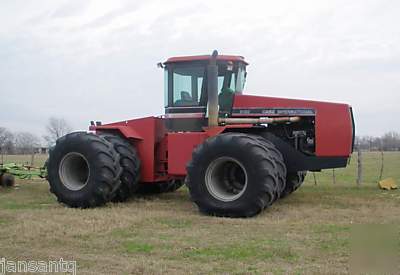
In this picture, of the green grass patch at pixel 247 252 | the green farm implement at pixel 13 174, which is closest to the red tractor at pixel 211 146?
the green grass patch at pixel 247 252

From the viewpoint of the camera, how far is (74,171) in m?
11.8

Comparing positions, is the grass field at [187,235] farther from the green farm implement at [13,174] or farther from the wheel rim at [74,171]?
the green farm implement at [13,174]

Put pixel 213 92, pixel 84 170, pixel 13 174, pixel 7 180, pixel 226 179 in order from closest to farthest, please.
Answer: pixel 226 179, pixel 213 92, pixel 84 170, pixel 7 180, pixel 13 174

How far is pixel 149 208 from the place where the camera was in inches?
431

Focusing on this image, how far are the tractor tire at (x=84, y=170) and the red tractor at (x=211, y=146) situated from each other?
0.07 ft

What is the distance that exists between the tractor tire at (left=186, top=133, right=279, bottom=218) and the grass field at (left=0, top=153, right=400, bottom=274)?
30 centimetres

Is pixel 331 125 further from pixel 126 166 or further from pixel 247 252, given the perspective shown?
pixel 247 252

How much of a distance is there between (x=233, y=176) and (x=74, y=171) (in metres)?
3.44

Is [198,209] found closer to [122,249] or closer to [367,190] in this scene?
[122,249]

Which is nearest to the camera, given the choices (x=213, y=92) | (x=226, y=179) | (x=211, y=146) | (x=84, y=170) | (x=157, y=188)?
(x=211, y=146)

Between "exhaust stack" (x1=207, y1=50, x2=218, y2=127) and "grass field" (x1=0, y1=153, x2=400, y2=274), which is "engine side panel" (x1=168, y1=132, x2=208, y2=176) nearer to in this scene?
"exhaust stack" (x1=207, y1=50, x2=218, y2=127)

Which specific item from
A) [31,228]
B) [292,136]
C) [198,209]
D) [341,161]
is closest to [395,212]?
[341,161]

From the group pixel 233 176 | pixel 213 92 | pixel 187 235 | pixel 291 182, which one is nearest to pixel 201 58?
pixel 213 92

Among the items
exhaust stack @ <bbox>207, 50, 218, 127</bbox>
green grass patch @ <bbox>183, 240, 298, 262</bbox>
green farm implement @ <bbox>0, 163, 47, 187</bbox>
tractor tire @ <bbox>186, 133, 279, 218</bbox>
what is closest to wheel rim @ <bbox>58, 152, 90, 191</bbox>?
tractor tire @ <bbox>186, 133, 279, 218</bbox>
